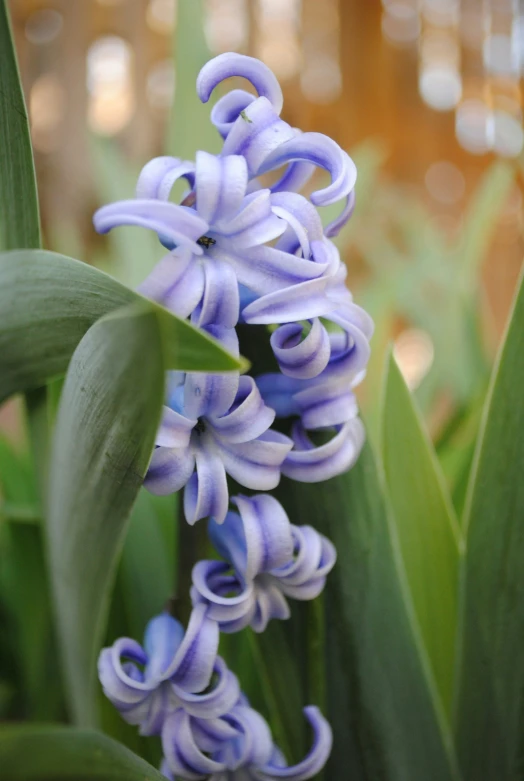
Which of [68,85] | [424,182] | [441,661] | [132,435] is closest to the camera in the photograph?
[132,435]

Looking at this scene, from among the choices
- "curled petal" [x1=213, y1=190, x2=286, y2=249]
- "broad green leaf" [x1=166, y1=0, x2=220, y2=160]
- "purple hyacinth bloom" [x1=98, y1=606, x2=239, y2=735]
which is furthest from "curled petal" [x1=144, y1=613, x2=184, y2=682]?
"broad green leaf" [x1=166, y1=0, x2=220, y2=160]

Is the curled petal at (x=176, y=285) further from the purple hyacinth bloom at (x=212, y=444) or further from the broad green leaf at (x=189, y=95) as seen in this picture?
the broad green leaf at (x=189, y=95)

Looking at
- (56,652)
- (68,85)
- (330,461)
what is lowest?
(56,652)

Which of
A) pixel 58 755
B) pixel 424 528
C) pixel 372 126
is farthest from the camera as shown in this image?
pixel 372 126

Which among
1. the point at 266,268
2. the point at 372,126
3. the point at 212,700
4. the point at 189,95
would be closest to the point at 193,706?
the point at 212,700

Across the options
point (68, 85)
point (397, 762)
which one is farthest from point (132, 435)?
point (68, 85)

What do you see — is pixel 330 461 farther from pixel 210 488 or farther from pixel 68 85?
pixel 68 85

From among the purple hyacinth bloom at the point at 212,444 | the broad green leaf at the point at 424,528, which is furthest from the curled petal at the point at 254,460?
the broad green leaf at the point at 424,528

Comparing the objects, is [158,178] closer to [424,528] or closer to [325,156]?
[325,156]
